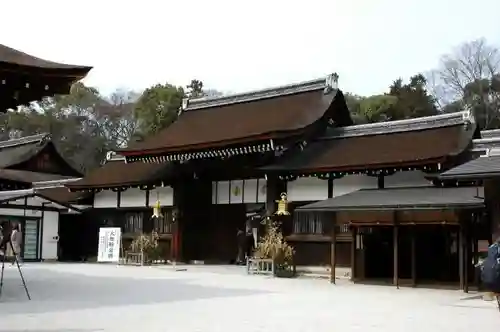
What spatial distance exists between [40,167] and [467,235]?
27.6 m

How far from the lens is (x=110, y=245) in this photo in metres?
25.0

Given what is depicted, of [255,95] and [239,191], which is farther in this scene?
[255,95]

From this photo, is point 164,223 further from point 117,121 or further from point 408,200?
point 117,121

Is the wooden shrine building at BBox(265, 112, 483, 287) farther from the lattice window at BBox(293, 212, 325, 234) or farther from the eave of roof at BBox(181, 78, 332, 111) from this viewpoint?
the eave of roof at BBox(181, 78, 332, 111)

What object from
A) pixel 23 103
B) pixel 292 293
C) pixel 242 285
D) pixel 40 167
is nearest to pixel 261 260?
pixel 242 285

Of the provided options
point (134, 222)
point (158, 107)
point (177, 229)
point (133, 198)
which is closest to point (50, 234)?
point (134, 222)

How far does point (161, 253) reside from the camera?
25.1 meters

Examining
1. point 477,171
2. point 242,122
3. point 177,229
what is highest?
point 242,122

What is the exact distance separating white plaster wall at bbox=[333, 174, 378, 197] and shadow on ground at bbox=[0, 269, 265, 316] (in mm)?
6800

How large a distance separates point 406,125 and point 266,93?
24.3 ft

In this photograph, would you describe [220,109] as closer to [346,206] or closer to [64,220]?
[64,220]

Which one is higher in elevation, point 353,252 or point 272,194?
point 272,194

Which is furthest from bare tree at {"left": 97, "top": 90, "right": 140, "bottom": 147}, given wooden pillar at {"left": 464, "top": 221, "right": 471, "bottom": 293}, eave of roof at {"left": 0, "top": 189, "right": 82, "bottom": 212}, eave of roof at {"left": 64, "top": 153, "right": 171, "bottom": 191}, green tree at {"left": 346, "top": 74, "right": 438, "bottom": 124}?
wooden pillar at {"left": 464, "top": 221, "right": 471, "bottom": 293}

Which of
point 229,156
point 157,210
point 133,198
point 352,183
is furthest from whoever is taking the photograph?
Answer: point 133,198
